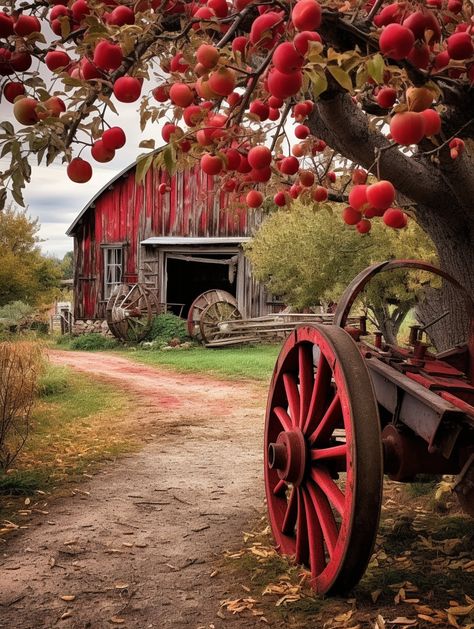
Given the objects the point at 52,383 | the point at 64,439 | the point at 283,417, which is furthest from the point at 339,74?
the point at 52,383

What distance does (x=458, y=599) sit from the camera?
320cm

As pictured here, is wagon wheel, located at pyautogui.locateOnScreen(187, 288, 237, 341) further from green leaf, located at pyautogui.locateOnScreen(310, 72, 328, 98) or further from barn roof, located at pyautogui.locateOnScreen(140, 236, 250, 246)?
green leaf, located at pyautogui.locateOnScreen(310, 72, 328, 98)

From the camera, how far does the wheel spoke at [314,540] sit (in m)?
3.15

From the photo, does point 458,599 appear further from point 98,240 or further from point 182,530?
point 98,240

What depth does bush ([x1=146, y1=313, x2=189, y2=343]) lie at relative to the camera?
16.9 metres

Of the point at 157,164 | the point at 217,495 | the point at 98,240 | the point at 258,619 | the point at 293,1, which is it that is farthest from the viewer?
the point at 98,240

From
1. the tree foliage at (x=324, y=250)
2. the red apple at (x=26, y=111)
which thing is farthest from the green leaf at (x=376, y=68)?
the tree foliage at (x=324, y=250)

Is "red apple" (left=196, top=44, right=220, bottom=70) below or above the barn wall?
below

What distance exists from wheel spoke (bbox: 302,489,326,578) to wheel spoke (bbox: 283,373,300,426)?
1.41 ft

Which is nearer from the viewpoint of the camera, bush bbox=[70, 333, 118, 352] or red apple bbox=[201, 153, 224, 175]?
red apple bbox=[201, 153, 224, 175]

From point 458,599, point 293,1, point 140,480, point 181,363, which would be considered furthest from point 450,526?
point 181,363

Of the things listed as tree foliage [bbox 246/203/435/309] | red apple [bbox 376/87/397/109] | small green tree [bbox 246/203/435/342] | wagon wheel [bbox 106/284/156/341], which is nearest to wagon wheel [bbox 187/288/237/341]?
wagon wheel [bbox 106/284/156/341]

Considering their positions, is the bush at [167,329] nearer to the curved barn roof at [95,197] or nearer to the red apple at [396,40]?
the curved barn roof at [95,197]

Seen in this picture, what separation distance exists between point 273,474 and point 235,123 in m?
2.17
